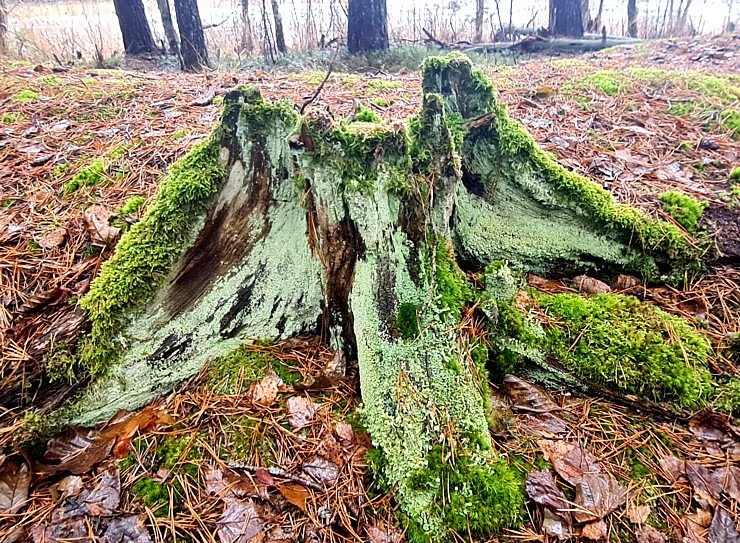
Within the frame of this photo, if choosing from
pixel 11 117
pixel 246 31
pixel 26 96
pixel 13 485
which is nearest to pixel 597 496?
pixel 13 485

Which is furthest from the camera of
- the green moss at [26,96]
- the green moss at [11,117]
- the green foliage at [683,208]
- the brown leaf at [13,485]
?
the green moss at [26,96]

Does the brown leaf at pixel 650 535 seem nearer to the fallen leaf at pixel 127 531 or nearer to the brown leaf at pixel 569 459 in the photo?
the brown leaf at pixel 569 459

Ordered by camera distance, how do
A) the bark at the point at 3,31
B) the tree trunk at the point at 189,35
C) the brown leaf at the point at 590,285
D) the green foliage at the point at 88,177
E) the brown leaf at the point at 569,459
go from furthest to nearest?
the bark at the point at 3,31, the tree trunk at the point at 189,35, the green foliage at the point at 88,177, the brown leaf at the point at 590,285, the brown leaf at the point at 569,459

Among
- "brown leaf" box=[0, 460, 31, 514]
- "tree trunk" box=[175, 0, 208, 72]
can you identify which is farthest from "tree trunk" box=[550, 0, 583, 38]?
"brown leaf" box=[0, 460, 31, 514]

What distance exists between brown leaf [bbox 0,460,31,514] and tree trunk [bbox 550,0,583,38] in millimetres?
14502

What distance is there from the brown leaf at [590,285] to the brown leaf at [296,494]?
218 cm

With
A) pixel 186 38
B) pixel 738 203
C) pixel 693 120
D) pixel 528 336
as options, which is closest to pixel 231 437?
pixel 528 336

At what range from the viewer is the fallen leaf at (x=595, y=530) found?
2.07 metres

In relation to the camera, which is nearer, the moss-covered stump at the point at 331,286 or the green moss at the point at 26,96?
the moss-covered stump at the point at 331,286

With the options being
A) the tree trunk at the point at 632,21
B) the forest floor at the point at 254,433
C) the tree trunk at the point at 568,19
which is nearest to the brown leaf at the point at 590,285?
the forest floor at the point at 254,433

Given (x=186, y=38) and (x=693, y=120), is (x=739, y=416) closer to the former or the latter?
(x=693, y=120)

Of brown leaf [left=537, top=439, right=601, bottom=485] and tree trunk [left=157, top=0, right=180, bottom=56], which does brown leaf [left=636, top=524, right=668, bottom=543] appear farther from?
tree trunk [left=157, top=0, right=180, bottom=56]

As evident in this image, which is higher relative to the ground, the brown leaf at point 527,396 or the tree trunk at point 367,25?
the tree trunk at point 367,25

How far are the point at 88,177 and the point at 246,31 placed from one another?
1090cm
